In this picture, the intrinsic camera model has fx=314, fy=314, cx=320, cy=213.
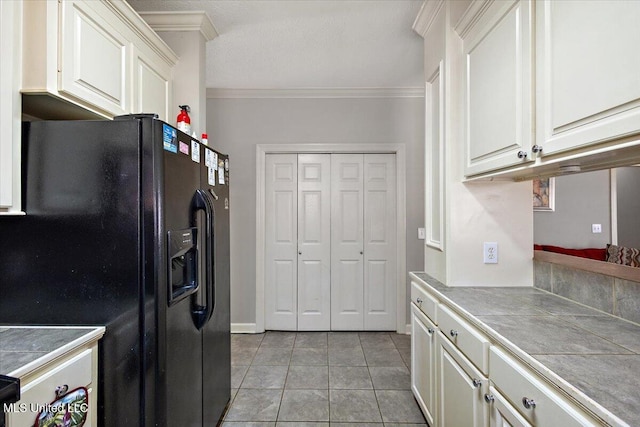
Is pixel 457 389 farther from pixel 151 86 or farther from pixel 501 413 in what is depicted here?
pixel 151 86

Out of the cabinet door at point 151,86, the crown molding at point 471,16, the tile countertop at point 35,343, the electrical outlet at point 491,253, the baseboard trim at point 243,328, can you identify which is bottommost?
the baseboard trim at point 243,328

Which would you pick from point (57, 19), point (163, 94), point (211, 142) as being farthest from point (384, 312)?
point (57, 19)

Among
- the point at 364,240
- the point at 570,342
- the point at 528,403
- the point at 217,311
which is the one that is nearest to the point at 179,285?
the point at 217,311

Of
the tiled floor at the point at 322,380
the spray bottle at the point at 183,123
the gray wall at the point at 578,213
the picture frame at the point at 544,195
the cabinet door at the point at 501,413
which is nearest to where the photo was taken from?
the cabinet door at the point at 501,413

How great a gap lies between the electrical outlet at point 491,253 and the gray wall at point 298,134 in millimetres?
1665

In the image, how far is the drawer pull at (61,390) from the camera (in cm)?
102

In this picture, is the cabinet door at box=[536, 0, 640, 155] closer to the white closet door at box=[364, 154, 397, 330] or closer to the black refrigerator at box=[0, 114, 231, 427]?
the black refrigerator at box=[0, 114, 231, 427]

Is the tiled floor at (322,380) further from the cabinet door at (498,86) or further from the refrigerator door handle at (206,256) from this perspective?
the cabinet door at (498,86)

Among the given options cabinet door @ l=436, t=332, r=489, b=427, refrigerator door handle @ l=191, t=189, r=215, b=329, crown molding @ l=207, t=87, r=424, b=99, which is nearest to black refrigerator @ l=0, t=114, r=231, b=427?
refrigerator door handle @ l=191, t=189, r=215, b=329

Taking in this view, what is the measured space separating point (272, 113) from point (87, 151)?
2.40 m

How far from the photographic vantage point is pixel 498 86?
1.42 metres

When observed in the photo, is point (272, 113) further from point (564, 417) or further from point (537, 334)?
point (564, 417)

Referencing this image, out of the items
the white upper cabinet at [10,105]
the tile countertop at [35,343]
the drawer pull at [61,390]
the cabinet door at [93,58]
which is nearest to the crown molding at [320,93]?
the cabinet door at [93,58]

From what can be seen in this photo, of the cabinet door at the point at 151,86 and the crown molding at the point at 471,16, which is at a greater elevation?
the crown molding at the point at 471,16
